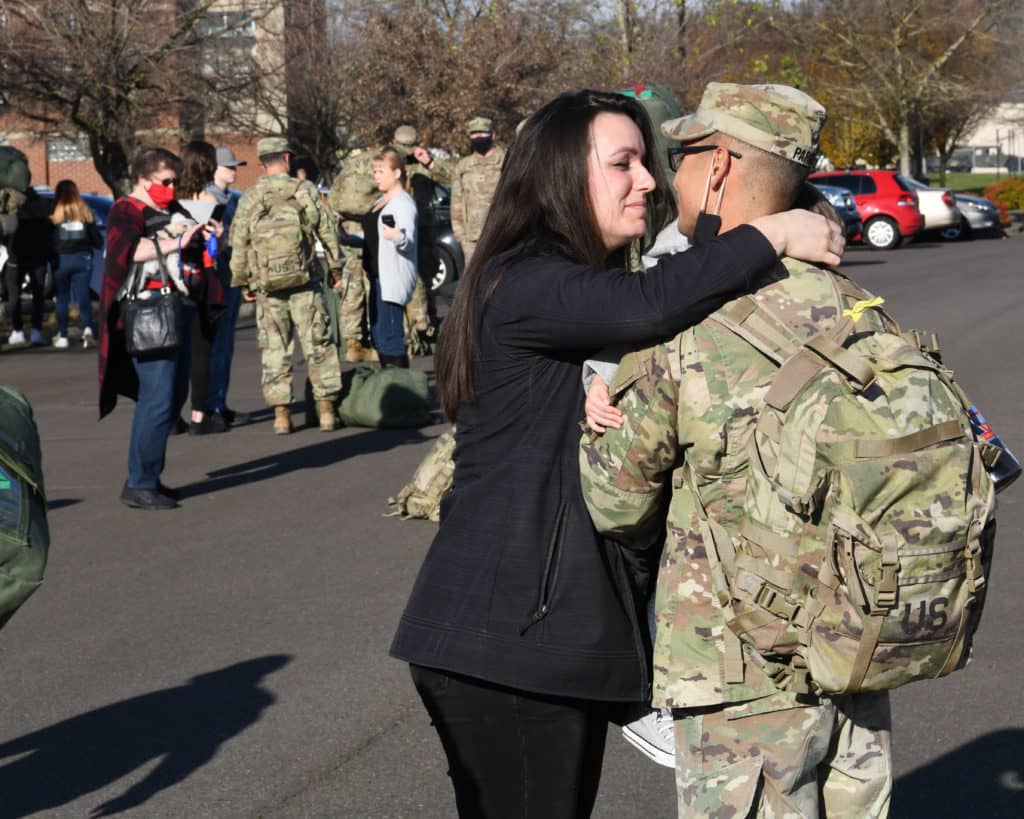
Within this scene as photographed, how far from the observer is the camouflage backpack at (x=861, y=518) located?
2281 mm

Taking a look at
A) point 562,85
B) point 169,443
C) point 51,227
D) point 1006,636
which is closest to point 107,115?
point 51,227

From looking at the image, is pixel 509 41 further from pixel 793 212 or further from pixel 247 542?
pixel 793 212

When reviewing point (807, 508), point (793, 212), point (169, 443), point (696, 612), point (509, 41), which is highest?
point (509, 41)

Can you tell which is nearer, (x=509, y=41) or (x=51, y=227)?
(x=51, y=227)

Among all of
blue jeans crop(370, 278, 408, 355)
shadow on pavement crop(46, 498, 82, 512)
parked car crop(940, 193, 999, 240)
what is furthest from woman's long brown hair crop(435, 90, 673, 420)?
parked car crop(940, 193, 999, 240)

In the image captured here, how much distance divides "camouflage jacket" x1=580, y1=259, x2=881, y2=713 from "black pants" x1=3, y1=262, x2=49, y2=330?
1518cm

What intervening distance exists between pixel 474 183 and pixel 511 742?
41.1 ft

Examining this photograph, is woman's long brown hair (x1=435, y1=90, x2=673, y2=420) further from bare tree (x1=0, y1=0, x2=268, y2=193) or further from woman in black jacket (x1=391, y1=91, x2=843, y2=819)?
bare tree (x1=0, y1=0, x2=268, y2=193)

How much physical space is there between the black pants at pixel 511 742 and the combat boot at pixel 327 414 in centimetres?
860

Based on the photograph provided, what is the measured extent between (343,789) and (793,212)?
2686mm

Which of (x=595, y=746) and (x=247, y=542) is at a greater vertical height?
(x=595, y=746)

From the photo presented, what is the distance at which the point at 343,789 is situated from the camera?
4.59 m

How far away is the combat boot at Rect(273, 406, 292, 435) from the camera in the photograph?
11.3 metres

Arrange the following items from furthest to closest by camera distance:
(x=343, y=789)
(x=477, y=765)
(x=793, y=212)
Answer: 1. (x=343, y=789)
2. (x=477, y=765)
3. (x=793, y=212)
